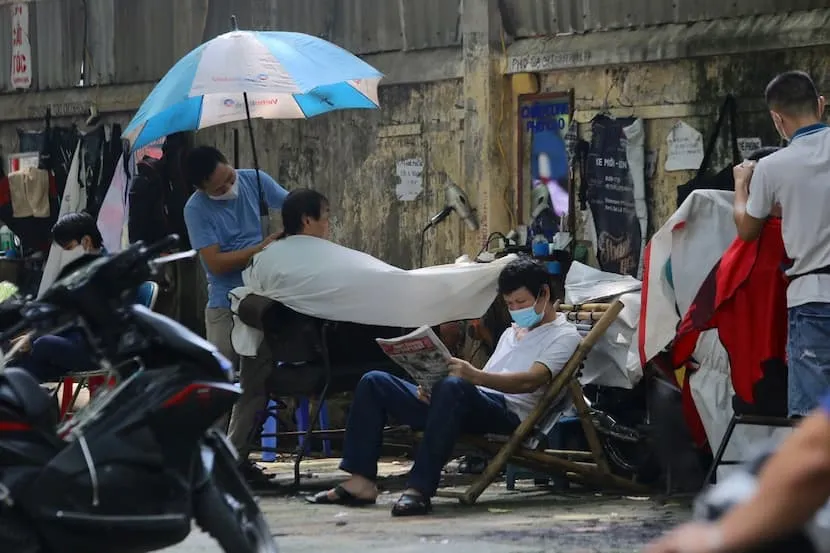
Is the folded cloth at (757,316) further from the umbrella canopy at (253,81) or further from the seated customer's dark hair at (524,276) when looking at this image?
the umbrella canopy at (253,81)

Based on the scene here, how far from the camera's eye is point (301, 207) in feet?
26.4

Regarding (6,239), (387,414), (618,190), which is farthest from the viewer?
(6,239)

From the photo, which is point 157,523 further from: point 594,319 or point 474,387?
point 594,319

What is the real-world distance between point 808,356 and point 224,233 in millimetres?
3465

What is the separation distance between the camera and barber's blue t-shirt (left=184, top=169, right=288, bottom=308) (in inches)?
326

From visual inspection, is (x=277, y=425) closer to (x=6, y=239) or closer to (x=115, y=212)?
(x=115, y=212)

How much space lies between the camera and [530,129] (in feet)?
35.2

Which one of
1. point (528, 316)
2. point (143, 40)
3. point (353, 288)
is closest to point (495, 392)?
point (528, 316)

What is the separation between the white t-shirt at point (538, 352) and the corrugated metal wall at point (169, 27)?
4.16 meters

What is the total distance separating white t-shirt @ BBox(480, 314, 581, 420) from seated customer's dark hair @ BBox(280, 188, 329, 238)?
1.31 meters

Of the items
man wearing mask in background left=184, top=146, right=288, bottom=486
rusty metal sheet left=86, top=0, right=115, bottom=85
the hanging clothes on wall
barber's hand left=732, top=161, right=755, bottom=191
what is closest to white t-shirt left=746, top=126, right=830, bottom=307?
barber's hand left=732, top=161, right=755, bottom=191

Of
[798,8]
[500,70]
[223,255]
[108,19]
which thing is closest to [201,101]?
[223,255]

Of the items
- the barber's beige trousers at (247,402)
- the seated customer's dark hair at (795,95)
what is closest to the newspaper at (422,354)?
the barber's beige trousers at (247,402)

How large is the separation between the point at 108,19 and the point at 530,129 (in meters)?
4.89
